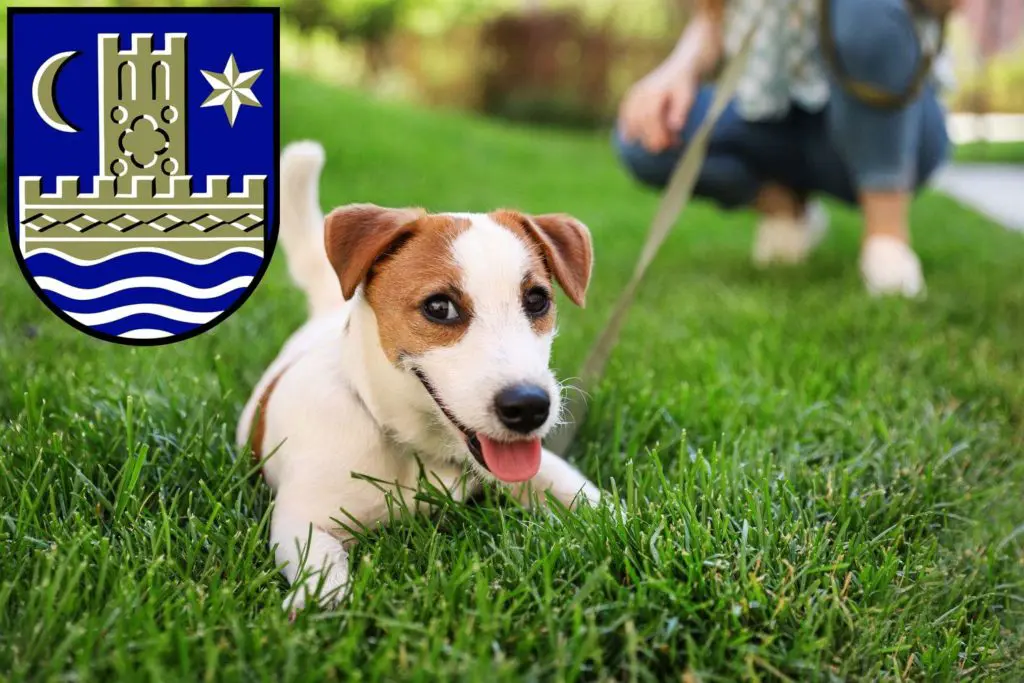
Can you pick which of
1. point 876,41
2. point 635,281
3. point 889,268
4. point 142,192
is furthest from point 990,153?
point 142,192

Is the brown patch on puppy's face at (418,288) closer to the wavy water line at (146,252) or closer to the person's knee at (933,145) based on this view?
the wavy water line at (146,252)

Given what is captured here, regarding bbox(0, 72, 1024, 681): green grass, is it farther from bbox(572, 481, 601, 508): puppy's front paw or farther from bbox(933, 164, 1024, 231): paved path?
bbox(933, 164, 1024, 231): paved path

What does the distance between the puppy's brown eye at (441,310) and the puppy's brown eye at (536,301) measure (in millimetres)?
138

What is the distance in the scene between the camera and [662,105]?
16.1 ft

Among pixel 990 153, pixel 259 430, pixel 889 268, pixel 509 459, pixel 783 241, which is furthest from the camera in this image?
pixel 990 153

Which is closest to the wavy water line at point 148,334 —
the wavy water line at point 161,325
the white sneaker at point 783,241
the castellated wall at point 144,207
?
the wavy water line at point 161,325

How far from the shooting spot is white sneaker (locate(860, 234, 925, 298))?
15.1 feet

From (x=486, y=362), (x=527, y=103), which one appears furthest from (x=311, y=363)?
(x=527, y=103)

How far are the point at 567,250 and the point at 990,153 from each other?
12.6 metres

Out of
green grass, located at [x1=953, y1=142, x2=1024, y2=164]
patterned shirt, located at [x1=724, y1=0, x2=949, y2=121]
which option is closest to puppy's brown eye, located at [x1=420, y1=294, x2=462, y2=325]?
patterned shirt, located at [x1=724, y1=0, x2=949, y2=121]

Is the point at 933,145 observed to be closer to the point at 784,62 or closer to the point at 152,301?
the point at 784,62

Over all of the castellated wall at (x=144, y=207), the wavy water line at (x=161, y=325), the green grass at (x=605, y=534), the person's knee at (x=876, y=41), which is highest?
the person's knee at (x=876, y=41)

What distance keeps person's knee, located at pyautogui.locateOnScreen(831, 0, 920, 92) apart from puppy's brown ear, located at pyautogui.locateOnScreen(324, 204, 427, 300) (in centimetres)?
315

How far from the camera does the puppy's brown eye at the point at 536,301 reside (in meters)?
1.99
